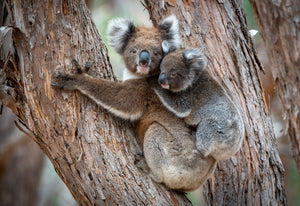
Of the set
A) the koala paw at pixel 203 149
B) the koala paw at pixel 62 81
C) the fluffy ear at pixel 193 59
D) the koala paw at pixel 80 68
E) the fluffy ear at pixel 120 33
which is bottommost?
the koala paw at pixel 203 149

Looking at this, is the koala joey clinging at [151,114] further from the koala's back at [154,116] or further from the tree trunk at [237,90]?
the tree trunk at [237,90]

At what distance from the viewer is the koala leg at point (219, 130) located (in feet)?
13.4

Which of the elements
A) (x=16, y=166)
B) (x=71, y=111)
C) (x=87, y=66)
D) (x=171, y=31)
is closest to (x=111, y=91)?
(x=87, y=66)

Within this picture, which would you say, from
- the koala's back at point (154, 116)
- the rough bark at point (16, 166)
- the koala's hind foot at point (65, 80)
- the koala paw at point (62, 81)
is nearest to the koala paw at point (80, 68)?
the koala's hind foot at point (65, 80)

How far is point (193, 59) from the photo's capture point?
4203 mm

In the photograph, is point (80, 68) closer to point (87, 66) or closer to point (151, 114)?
point (87, 66)

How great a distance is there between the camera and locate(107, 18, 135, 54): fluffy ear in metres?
4.79

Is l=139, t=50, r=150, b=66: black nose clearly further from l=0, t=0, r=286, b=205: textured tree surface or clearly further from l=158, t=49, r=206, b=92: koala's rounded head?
l=0, t=0, r=286, b=205: textured tree surface

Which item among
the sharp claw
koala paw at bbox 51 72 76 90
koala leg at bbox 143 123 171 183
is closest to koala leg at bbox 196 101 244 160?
koala leg at bbox 143 123 171 183

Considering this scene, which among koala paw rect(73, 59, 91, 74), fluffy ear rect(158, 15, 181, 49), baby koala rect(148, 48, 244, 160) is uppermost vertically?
fluffy ear rect(158, 15, 181, 49)

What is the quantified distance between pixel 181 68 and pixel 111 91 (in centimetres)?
91

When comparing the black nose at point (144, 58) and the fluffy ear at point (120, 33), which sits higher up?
the fluffy ear at point (120, 33)

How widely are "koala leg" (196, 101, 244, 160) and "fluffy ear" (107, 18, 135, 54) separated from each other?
1522 mm

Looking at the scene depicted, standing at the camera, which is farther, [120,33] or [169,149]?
[120,33]
